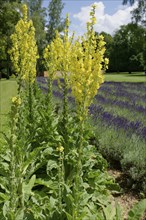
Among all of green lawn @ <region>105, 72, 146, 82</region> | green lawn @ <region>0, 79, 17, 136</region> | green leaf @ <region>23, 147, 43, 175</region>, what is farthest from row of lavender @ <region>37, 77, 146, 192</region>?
green lawn @ <region>105, 72, 146, 82</region>

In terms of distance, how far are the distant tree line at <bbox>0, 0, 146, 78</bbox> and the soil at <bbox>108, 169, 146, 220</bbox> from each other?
73.2 feet

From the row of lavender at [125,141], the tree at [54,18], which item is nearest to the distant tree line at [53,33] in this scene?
the tree at [54,18]

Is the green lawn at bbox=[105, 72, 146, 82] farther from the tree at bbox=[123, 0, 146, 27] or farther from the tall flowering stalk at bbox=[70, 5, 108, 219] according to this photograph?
the tall flowering stalk at bbox=[70, 5, 108, 219]

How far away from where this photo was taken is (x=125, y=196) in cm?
500

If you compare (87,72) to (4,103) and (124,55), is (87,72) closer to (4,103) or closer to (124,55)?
(4,103)

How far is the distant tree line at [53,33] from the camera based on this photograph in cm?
2989

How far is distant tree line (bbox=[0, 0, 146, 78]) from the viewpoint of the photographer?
29.9m

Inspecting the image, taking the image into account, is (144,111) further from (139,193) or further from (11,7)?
(11,7)

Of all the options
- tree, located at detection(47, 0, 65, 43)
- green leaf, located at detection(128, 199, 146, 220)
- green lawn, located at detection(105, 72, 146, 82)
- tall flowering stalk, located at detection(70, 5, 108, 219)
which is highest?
tree, located at detection(47, 0, 65, 43)

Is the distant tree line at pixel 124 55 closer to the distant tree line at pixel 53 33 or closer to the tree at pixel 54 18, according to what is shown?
the distant tree line at pixel 53 33

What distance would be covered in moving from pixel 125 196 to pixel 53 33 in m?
49.0

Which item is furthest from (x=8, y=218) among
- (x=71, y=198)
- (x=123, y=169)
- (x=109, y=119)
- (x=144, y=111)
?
(x=144, y=111)

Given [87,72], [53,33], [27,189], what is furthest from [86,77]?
[53,33]

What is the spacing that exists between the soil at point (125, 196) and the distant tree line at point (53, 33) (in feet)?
73.2
